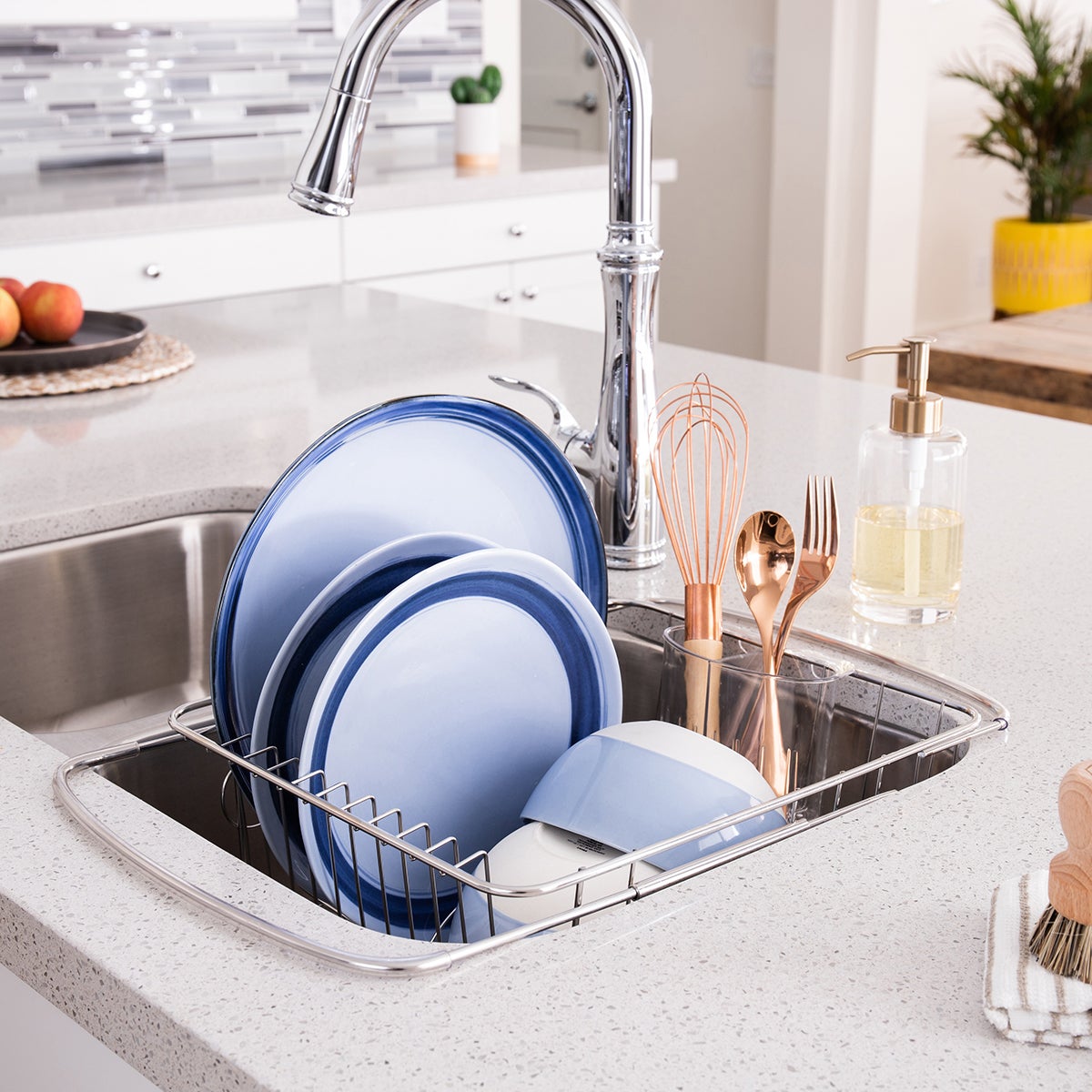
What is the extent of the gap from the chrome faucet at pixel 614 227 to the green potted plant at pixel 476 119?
2318 millimetres

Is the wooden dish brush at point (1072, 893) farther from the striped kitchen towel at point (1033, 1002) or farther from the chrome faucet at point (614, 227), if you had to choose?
the chrome faucet at point (614, 227)

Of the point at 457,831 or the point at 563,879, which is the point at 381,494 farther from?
the point at 563,879

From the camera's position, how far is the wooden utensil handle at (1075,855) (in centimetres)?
47

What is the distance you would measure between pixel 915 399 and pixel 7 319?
1.01 meters

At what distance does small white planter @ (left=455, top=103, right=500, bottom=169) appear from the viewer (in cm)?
316

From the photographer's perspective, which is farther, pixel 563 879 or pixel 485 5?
pixel 485 5

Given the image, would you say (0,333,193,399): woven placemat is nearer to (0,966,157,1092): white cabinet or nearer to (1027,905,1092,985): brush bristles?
(0,966,157,1092): white cabinet

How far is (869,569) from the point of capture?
2.89 feet

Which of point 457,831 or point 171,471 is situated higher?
point 171,471

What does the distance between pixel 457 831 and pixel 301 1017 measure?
0.29 metres

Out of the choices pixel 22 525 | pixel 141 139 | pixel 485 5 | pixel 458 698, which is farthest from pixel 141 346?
pixel 485 5

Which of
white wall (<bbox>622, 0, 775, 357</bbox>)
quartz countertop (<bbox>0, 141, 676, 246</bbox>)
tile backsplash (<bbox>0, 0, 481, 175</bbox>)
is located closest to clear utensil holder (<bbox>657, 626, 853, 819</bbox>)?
quartz countertop (<bbox>0, 141, 676, 246</bbox>)

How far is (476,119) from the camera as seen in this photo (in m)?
3.16

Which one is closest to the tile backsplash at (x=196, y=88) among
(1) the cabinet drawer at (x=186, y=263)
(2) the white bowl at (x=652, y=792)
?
(1) the cabinet drawer at (x=186, y=263)
